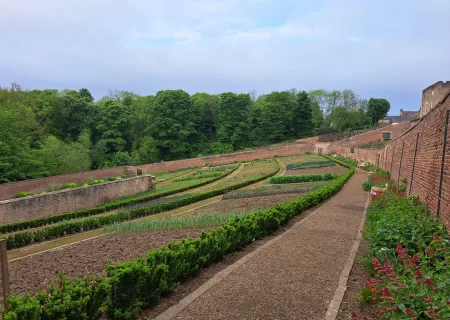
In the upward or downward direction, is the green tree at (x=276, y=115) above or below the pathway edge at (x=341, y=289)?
above

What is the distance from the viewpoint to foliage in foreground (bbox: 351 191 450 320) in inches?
125

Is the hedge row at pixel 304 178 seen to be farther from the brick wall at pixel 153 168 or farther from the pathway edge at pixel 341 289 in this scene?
the brick wall at pixel 153 168

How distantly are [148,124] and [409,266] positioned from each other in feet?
185

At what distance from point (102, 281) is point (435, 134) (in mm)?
7590

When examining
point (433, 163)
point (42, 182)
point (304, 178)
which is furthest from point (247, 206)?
point (42, 182)

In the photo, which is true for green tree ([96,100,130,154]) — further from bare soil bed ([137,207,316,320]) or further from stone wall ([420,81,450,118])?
bare soil bed ([137,207,316,320])

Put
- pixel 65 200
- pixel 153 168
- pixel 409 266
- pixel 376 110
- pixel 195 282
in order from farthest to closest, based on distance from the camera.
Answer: pixel 376 110 → pixel 153 168 → pixel 65 200 → pixel 195 282 → pixel 409 266

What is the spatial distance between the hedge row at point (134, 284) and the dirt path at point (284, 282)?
1.66 feet

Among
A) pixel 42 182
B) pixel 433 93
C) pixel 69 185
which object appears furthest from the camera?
pixel 433 93

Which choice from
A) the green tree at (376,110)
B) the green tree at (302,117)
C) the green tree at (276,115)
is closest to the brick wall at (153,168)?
the green tree at (276,115)

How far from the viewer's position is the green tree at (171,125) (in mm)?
54375

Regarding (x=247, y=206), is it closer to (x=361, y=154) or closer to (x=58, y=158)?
(x=361, y=154)

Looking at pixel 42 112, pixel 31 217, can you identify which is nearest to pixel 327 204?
pixel 31 217

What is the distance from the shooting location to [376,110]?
225 ft
